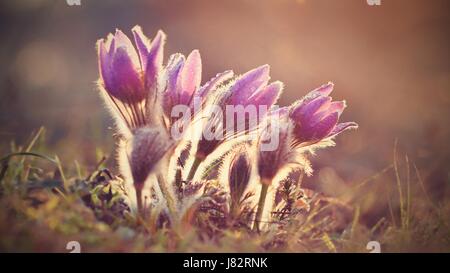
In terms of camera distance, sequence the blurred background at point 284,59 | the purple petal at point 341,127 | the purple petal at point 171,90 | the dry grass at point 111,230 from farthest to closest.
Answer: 1. the blurred background at point 284,59
2. the purple petal at point 341,127
3. the purple petal at point 171,90
4. the dry grass at point 111,230

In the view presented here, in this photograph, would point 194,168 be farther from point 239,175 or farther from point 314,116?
point 314,116

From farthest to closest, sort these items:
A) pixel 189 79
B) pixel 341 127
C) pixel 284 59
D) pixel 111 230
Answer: pixel 284 59, pixel 341 127, pixel 189 79, pixel 111 230

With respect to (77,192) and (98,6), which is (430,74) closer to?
(98,6)

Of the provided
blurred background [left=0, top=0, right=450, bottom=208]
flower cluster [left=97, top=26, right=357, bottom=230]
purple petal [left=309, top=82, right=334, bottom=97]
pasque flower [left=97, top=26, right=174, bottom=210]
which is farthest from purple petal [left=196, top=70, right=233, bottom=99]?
blurred background [left=0, top=0, right=450, bottom=208]

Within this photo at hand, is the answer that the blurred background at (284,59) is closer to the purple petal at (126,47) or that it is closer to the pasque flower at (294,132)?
the pasque flower at (294,132)

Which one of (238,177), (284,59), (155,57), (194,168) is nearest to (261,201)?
(238,177)

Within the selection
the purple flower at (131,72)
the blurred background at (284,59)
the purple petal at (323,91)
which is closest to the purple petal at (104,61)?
the purple flower at (131,72)
